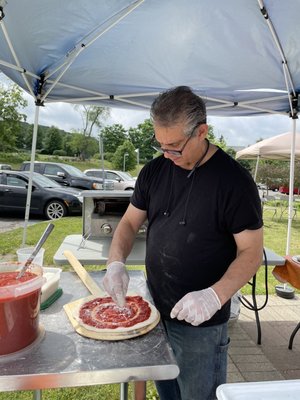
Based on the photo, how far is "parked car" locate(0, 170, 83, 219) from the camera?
8.18 meters

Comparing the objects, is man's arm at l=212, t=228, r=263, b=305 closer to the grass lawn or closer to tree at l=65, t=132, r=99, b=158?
the grass lawn

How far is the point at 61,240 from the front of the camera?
20.5ft

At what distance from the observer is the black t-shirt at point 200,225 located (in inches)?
55.8

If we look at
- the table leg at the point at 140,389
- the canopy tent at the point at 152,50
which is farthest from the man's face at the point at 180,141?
the canopy tent at the point at 152,50

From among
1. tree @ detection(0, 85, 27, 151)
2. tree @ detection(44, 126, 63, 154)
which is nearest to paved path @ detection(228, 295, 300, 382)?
tree @ detection(0, 85, 27, 151)

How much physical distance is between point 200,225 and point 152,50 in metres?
1.99

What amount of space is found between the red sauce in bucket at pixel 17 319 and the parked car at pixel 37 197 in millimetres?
7201

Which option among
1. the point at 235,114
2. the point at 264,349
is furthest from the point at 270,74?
the point at 264,349

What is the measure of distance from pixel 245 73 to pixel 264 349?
266 cm

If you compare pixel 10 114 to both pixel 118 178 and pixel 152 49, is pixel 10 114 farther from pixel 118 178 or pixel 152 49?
pixel 152 49

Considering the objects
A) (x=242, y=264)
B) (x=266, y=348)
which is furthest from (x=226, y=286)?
(x=266, y=348)

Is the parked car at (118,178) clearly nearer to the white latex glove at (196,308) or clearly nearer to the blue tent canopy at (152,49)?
the blue tent canopy at (152,49)

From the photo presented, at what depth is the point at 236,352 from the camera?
293cm

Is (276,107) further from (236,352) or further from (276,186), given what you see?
(276,186)
